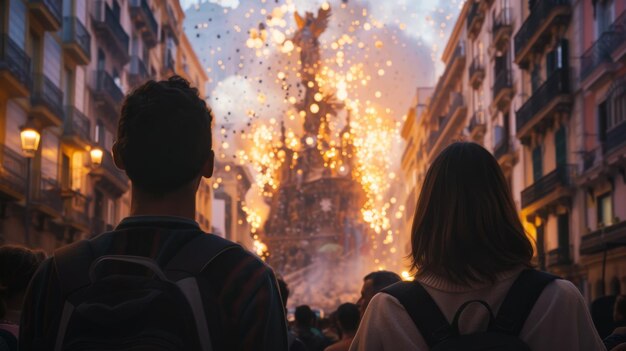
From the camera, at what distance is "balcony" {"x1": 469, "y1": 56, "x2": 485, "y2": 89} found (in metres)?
43.5

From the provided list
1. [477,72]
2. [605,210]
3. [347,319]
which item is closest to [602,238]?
[605,210]

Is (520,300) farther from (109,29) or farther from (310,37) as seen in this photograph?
(310,37)

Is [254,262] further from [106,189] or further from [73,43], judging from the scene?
[106,189]

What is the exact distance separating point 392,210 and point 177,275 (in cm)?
8912

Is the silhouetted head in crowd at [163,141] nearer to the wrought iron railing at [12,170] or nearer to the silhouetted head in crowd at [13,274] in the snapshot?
the silhouetted head in crowd at [13,274]

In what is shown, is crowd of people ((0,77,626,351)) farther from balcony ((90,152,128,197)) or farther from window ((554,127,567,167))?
balcony ((90,152,128,197))

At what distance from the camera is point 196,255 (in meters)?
2.76

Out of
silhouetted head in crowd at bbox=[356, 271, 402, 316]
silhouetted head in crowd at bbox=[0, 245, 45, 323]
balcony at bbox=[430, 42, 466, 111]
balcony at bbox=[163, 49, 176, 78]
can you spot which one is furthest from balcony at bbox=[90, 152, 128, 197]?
silhouetted head in crowd at bbox=[0, 245, 45, 323]

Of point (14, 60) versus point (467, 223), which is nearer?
point (467, 223)

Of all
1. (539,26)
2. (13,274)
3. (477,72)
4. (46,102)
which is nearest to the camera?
(13,274)

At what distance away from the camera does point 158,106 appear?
2.93 metres

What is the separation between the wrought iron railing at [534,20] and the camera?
99.8ft

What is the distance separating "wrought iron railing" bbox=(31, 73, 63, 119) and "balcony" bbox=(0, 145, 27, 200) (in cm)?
238

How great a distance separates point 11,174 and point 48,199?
12.2ft
